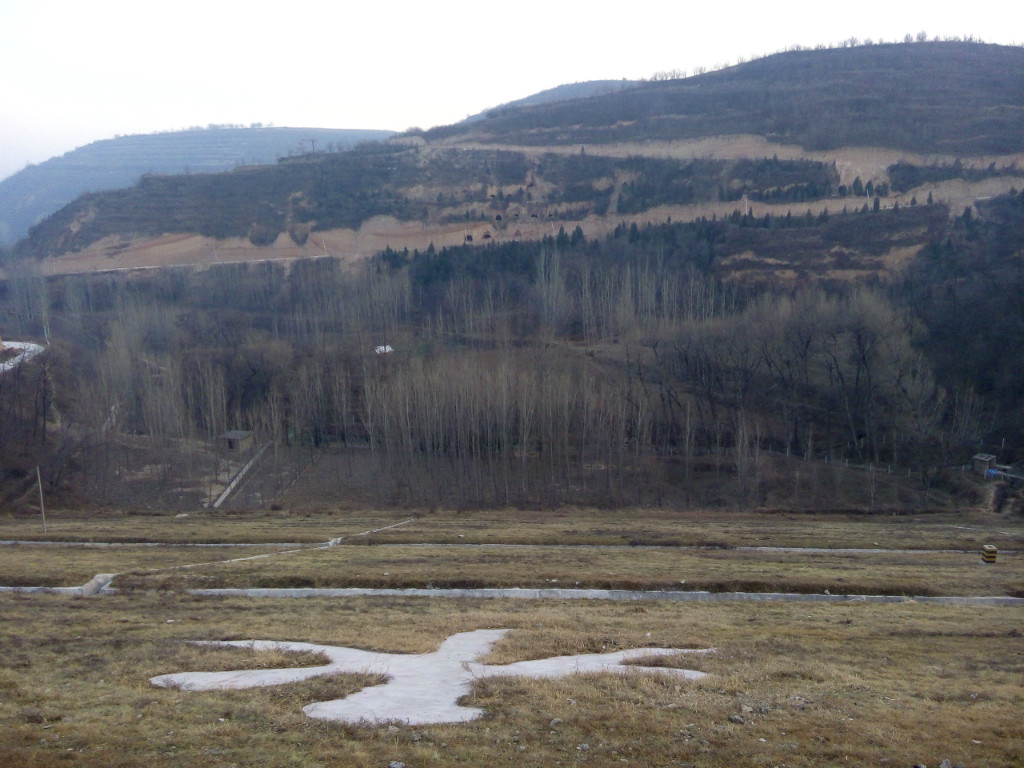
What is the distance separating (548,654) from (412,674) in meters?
2.18

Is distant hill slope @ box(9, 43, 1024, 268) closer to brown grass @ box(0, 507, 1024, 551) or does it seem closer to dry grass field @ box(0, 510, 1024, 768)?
brown grass @ box(0, 507, 1024, 551)

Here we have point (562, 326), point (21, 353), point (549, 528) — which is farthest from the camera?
point (562, 326)

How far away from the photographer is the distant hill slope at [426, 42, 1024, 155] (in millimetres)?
90812

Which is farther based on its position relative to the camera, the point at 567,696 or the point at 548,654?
the point at 548,654

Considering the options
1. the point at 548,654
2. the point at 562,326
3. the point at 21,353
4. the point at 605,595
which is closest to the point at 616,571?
the point at 605,595

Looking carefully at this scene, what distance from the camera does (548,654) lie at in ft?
40.7

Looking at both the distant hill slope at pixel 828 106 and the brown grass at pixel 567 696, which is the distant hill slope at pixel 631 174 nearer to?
the distant hill slope at pixel 828 106

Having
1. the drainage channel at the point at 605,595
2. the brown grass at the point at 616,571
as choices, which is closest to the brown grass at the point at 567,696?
the drainage channel at the point at 605,595

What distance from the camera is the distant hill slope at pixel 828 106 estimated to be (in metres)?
90.8

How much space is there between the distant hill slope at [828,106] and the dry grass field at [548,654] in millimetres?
77800

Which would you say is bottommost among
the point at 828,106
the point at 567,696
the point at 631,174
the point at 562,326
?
the point at 567,696

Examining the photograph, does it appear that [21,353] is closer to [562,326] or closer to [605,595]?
[562,326]

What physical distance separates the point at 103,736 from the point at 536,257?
5982 centimetres

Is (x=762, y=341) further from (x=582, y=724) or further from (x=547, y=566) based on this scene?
Result: (x=582, y=724)
